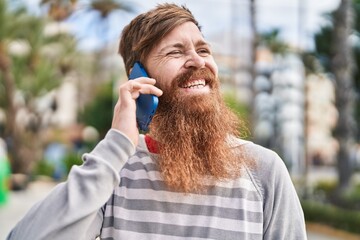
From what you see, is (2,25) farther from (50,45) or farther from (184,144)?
(184,144)

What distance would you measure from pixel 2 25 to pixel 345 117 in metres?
14.5

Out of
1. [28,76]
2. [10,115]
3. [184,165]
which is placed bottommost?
[10,115]

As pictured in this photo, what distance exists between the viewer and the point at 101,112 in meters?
31.1

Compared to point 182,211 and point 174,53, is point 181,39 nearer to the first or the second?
point 174,53

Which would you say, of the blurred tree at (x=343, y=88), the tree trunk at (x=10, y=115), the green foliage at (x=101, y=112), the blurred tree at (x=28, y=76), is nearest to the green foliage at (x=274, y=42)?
the green foliage at (x=101, y=112)

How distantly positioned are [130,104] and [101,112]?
1168 inches

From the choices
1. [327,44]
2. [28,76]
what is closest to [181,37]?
[327,44]

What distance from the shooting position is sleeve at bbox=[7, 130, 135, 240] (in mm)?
1475

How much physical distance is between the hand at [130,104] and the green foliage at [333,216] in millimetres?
12045

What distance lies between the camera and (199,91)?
5.69 ft

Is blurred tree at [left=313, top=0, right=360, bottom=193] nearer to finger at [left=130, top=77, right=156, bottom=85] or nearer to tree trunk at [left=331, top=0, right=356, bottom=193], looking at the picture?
tree trunk at [left=331, top=0, right=356, bottom=193]

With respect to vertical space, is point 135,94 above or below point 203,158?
above

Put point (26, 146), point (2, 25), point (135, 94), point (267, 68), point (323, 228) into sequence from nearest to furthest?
point (135, 94)
point (323, 228)
point (2, 25)
point (26, 146)
point (267, 68)

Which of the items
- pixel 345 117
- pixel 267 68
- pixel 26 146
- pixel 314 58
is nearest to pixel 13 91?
pixel 26 146
